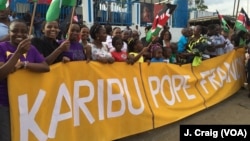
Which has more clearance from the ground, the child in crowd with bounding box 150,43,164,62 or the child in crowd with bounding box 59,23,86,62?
the child in crowd with bounding box 59,23,86,62

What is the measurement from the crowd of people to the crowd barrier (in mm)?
132

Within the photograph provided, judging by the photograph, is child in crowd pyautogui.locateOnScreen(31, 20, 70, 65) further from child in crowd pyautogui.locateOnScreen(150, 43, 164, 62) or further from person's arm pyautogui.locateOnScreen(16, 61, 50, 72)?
child in crowd pyautogui.locateOnScreen(150, 43, 164, 62)

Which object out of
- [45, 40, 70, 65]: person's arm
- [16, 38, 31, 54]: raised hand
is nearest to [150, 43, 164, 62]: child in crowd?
[45, 40, 70, 65]: person's arm

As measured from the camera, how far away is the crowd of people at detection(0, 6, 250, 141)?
3.28m

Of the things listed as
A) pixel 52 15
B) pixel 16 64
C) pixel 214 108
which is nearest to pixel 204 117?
pixel 214 108

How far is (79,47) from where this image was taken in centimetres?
450

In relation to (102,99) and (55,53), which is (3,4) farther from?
Result: (102,99)

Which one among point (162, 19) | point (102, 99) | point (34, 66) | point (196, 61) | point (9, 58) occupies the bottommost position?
point (102, 99)

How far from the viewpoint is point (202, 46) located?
7.36 metres

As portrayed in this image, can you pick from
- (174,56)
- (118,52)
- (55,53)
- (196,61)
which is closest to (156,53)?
(118,52)

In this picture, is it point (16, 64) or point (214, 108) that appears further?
point (214, 108)

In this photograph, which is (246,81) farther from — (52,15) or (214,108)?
(52,15)

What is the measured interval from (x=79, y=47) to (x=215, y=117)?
3.01 meters

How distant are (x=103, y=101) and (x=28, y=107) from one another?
1199 millimetres
